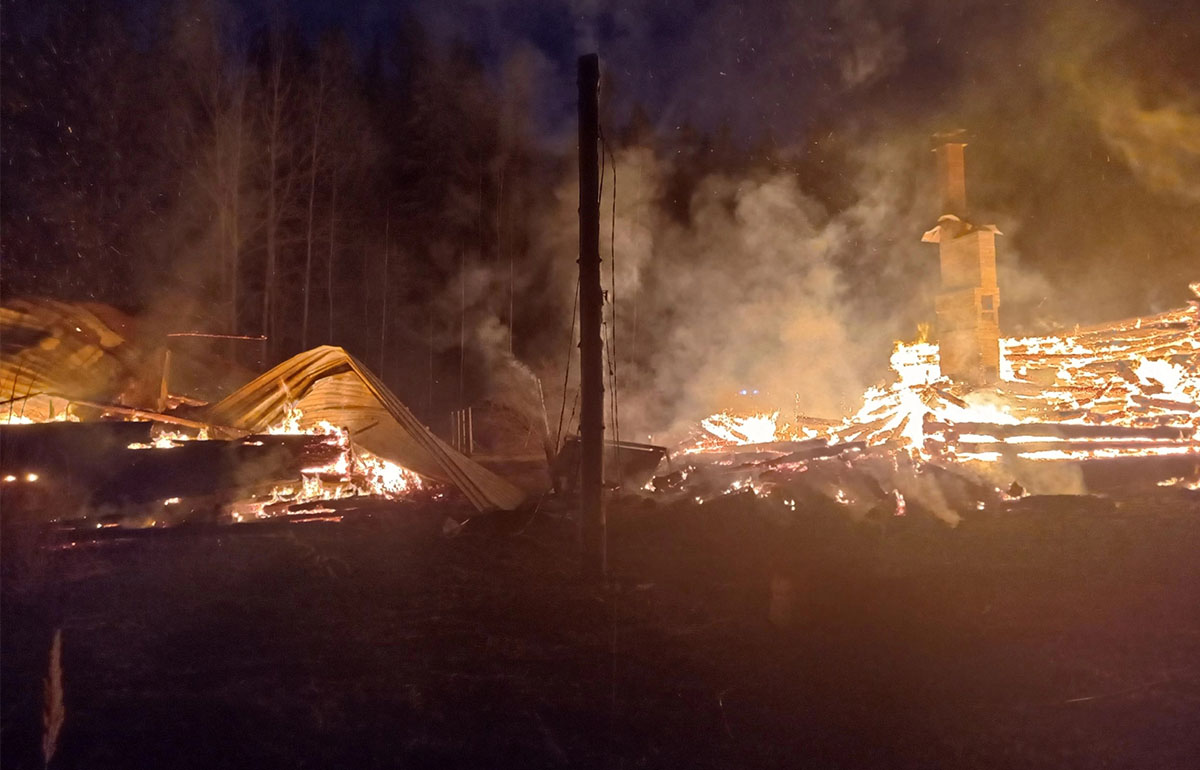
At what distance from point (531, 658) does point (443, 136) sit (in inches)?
974

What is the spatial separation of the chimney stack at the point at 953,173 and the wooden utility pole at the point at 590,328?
13.7 meters

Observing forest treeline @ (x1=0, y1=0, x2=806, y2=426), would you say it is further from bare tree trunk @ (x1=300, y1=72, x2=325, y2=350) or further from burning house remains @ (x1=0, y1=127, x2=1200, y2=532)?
burning house remains @ (x1=0, y1=127, x2=1200, y2=532)

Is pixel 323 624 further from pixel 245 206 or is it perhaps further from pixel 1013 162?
pixel 1013 162

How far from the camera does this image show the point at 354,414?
10.8 metres

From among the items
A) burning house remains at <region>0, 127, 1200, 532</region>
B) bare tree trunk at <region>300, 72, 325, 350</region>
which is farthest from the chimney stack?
bare tree trunk at <region>300, 72, 325, 350</region>

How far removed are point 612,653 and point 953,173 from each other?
16377 mm

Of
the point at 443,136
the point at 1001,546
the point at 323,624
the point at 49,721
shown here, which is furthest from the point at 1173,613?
the point at 443,136

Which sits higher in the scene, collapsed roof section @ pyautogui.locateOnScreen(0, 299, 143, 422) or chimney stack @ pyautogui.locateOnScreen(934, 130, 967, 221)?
chimney stack @ pyautogui.locateOnScreen(934, 130, 967, 221)

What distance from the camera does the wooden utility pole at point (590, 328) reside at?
22.9 feet

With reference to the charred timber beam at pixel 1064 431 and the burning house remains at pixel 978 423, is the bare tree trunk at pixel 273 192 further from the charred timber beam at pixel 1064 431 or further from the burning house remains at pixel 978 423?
the charred timber beam at pixel 1064 431

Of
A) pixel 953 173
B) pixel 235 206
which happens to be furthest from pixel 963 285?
pixel 235 206

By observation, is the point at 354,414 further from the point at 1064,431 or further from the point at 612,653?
the point at 1064,431

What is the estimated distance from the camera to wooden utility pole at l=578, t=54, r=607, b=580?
6.99 m

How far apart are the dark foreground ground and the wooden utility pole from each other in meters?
0.53
